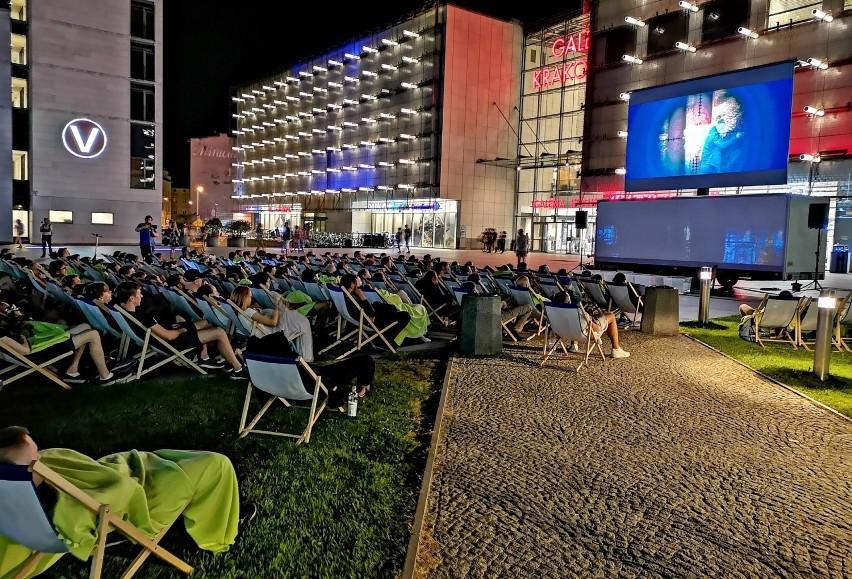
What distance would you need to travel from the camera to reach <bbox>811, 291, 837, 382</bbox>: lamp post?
8055 millimetres

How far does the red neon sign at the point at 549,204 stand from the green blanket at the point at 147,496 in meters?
43.6

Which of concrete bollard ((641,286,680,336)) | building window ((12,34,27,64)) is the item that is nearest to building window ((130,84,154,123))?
building window ((12,34,27,64))

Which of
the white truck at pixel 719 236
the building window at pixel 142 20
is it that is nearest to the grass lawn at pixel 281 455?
the white truck at pixel 719 236

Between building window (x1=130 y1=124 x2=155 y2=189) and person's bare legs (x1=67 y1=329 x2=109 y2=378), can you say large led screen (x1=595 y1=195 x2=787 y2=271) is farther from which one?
building window (x1=130 y1=124 x2=155 y2=189)

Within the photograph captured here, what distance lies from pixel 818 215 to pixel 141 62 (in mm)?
36263

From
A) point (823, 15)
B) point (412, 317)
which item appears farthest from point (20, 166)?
point (823, 15)

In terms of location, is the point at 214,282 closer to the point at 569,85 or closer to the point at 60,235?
the point at 60,235

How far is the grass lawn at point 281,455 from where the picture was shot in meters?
3.50

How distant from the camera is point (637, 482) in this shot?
15.2 ft

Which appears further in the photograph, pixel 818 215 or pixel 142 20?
pixel 142 20

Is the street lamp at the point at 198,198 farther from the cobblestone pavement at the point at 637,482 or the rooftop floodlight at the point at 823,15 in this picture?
the cobblestone pavement at the point at 637,482

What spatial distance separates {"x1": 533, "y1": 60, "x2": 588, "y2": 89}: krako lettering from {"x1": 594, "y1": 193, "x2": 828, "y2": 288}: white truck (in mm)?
23793

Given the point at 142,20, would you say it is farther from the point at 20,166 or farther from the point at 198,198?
the point at 198,198

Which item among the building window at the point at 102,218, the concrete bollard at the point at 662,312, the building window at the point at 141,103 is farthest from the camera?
the building window at the point at 141,103
